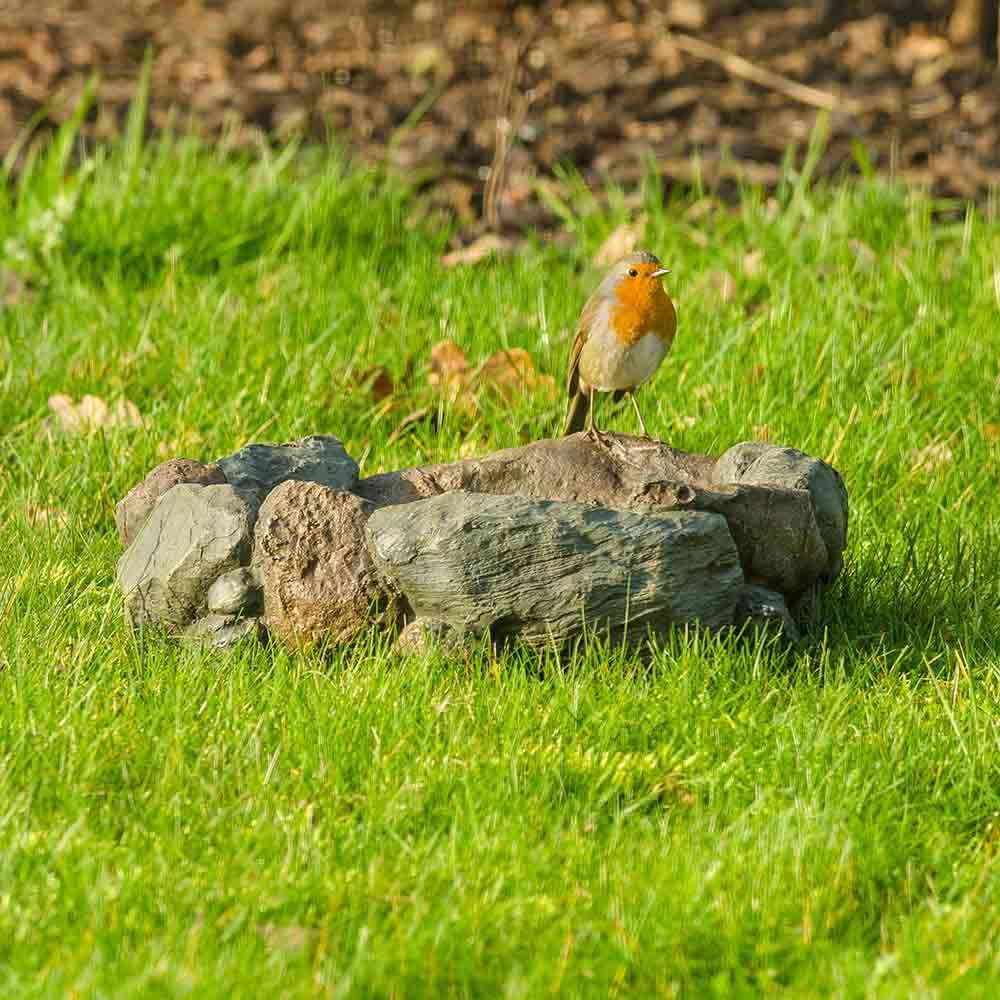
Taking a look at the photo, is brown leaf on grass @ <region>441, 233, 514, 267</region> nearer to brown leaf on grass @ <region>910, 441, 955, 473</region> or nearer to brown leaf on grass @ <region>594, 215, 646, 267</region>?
brown leaf on grass @ <region>594, 215, 646, 267</region>

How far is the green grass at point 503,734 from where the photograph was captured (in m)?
2.71

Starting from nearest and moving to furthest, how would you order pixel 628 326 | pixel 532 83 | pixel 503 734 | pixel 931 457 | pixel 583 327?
pixel 503 734, pixel 628 326, pixel 583 327, pixel 931 457, pixel 532 83

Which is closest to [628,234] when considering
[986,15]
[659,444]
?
[659,444]

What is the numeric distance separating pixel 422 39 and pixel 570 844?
6.49 meters

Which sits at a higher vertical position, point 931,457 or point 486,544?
point 486,544

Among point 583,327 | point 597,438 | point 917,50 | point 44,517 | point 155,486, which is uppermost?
point 917,50

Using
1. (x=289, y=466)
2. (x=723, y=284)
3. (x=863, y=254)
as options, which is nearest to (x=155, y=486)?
(x=289, y=466)

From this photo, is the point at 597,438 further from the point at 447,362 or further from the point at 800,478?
the point at 447,362

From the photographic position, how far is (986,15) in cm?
854

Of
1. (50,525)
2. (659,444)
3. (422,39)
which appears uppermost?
(422,39)

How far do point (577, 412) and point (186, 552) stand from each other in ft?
5.22

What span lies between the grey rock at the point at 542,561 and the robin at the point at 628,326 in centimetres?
73

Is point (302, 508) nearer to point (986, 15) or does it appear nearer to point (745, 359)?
point (745, 359)

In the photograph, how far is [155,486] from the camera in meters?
4.07
